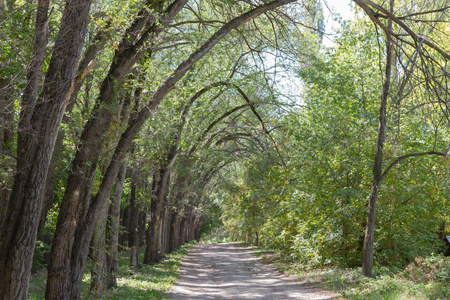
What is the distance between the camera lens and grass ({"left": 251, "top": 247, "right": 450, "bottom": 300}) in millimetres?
10003

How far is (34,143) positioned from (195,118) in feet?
Answer: 48.6

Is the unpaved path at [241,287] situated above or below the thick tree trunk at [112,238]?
below

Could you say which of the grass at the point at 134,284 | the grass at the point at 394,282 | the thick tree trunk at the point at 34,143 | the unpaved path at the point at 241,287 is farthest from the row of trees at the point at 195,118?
the unpaved path at the point at 241,287

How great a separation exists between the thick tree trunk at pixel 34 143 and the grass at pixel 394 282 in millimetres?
7861

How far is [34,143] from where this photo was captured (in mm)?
6234

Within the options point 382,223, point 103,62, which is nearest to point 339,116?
point 382,223

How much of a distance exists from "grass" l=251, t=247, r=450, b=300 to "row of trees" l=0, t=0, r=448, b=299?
110 cm

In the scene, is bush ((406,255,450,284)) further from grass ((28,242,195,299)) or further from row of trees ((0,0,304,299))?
grass ((28,242,195,299))

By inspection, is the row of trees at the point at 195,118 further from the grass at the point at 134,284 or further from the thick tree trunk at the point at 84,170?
the grass at the point at 134,284

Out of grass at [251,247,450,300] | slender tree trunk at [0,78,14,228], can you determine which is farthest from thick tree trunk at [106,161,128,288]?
grass at [251,247,450,300]

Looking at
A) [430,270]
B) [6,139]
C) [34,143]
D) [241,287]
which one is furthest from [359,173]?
[34,143]

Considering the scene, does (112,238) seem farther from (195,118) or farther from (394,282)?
(195,118)

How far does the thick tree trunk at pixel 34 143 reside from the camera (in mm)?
5855

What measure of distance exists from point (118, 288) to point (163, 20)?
8410 millimetres
